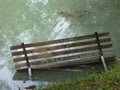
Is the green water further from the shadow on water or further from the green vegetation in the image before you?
the green vegetation

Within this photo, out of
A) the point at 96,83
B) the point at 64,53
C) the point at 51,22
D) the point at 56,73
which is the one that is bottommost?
the point at 96,83

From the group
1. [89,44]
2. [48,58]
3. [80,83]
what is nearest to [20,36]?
[48,58]

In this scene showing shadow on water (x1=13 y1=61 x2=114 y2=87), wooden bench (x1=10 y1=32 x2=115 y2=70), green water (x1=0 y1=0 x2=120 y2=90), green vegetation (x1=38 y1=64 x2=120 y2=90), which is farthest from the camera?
green water (x1=0 y1=0 x2=120 y2=90)

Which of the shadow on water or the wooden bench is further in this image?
the wooden bench

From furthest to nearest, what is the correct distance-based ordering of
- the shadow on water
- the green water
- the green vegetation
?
the green water → the shadow on water → the green vegetation

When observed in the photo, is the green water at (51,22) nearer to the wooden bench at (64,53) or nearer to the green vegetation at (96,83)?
the wooden bench at (64,53)

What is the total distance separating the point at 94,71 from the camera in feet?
33.3

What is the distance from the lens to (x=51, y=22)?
47.8 feet

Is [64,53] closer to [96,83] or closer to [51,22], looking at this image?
[96,83]

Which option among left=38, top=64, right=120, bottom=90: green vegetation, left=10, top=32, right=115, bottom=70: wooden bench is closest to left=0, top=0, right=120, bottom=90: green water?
left=10, top=32, right=115, bottom=70: wooden bench

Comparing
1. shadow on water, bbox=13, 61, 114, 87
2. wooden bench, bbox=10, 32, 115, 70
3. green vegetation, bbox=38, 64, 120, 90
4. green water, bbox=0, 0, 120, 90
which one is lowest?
green vegetation, bbox=38, 64, 120, 90

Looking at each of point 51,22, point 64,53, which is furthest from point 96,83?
point 51,22

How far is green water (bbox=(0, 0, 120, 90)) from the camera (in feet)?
40.5

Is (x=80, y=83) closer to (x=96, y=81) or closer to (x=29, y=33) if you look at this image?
(x=96, y=81)
